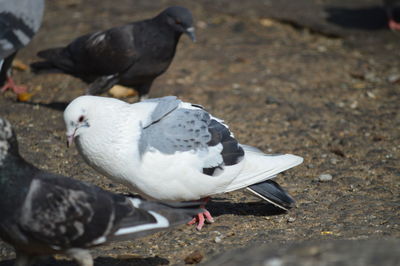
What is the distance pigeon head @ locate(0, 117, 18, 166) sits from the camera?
324cm

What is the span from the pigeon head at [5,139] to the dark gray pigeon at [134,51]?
261 centimetres

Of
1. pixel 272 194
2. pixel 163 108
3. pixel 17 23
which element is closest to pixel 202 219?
pixel 272 194

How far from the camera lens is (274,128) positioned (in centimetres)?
596

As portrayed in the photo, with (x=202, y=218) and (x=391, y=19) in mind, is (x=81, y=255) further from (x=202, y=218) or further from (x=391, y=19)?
(x=391, y=19)

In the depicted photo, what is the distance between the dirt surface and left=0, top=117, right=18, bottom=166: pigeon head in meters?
0.92

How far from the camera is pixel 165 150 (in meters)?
3.79

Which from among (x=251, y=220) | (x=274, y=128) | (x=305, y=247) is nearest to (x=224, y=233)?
(x=251, y=220)

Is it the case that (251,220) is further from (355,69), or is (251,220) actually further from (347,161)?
(355,69)

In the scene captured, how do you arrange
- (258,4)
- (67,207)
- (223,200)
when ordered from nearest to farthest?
(67,207)
(223,200)
(258,4)

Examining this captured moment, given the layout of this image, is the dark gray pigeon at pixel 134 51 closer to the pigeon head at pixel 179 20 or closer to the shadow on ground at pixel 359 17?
the pigeon head at pixel 179 20

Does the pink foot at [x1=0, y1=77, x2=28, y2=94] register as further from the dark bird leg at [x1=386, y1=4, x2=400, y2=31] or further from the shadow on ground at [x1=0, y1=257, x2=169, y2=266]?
the dark bird leg at [x1=386, y1=4, x2=400, y2=31]

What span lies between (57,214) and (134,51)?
2796mm

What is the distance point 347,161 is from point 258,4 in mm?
4963

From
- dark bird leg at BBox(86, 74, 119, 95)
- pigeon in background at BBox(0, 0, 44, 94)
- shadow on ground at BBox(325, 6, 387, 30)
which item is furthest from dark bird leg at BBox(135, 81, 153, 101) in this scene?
shadow on ground at BBox(325, 6, 387, 30)
